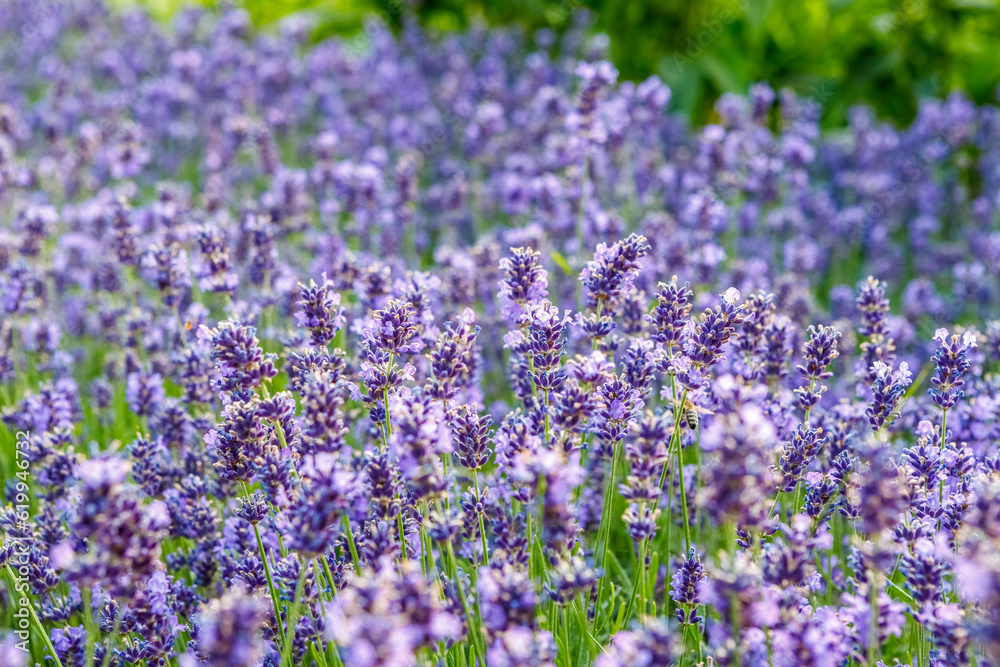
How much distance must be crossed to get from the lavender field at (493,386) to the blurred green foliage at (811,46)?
0.92 ft

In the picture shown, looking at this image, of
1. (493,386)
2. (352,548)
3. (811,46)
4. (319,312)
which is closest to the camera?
(352,548)

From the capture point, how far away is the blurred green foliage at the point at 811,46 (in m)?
5.75

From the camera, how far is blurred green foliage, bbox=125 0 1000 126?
5.75m

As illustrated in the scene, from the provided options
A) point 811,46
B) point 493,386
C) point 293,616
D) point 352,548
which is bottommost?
point 293,616

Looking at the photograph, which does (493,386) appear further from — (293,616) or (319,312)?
(293,616)

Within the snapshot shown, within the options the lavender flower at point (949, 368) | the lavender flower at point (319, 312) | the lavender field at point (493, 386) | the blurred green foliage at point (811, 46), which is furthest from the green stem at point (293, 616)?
the blurred green foliage at point (811, 46)

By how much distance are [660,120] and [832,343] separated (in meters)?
2.93

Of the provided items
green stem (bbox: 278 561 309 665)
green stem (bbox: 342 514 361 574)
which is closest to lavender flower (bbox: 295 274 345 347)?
green stem (bbox: 342 514 361 574)

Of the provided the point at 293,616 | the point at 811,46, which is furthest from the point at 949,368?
the point at 811,46

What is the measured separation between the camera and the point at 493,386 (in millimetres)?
3615

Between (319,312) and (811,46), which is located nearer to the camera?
(319,312)

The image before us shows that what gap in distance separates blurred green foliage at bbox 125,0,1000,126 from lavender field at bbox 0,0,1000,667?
0.92 feet

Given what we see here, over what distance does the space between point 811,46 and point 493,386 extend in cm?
381

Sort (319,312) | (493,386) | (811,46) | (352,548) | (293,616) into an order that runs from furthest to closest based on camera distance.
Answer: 1. (811,46)
2. (493,386)
3. (319,312)
4. (352,548)
5. (293,616)
